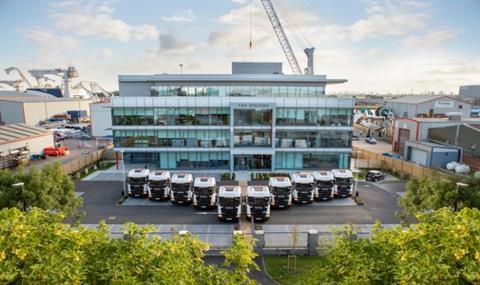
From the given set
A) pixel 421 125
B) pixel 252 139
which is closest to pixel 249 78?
pixel 252 139

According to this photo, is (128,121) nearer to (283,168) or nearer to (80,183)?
(80,183)

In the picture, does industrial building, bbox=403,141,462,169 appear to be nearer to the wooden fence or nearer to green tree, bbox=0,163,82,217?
the wooden fence

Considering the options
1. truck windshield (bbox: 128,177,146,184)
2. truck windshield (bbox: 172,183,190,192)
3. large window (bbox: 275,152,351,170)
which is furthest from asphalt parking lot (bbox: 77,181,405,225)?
large window (bbox: 275,152,351,170)

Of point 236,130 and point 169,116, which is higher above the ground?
point 169,116

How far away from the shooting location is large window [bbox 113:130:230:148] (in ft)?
134

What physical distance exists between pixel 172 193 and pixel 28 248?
69.6 feet

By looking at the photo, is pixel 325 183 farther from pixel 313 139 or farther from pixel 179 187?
pixel 179 187

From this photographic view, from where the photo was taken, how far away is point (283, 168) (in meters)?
41.5

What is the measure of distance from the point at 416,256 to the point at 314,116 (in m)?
34.7

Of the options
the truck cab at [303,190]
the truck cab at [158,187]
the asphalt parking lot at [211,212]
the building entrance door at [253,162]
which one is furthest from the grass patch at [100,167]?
the truck cab at [303,190]

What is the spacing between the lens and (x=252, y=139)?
41.0 meters

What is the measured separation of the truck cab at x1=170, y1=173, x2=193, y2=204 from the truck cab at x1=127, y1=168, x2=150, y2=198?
138 inches

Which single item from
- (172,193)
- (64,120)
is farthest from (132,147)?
(64,120)

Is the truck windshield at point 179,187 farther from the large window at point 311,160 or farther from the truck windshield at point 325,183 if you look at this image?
the large window at point 311,160
